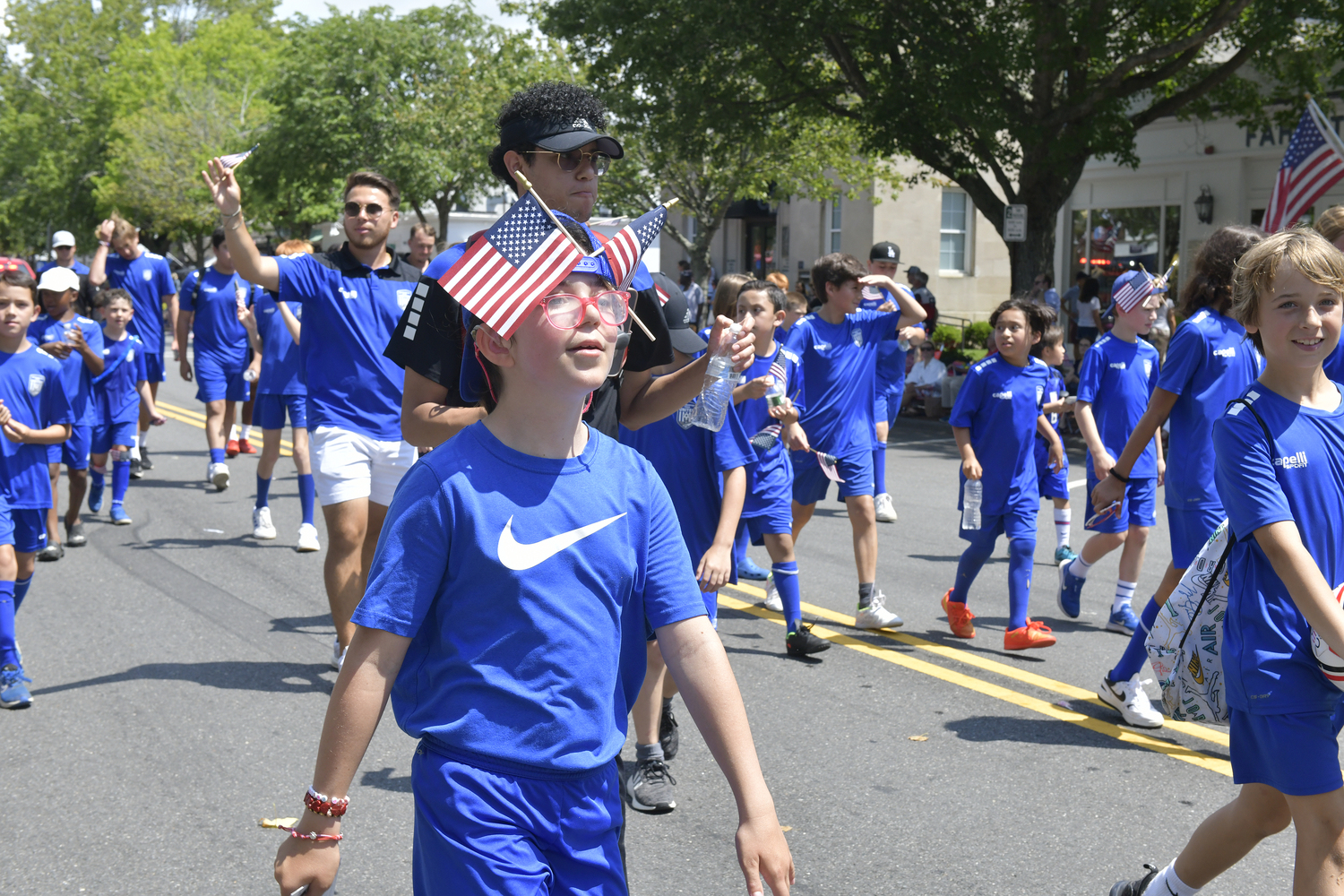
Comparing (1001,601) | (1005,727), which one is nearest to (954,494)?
(1001,601)

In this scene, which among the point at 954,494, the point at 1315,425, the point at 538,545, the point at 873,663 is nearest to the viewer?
the point at 538,545

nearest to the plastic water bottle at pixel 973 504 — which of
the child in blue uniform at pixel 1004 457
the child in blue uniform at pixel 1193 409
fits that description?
the child in blue uniform at pixel 1004 457

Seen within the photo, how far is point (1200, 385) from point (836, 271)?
2412 millimetres

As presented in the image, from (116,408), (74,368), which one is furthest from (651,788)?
(116,408)

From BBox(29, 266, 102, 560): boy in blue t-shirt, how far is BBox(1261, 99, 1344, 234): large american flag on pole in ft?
36.2

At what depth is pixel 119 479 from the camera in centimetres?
1052

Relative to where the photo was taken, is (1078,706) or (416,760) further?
(1078,706)

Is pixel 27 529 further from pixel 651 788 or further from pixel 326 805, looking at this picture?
pixel 326 805

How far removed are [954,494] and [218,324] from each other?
733 centimetres

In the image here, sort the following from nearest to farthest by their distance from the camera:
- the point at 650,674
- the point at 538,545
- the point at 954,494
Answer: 1. the point at 538,545
2. the point at 650,674
3. the point at 954,494

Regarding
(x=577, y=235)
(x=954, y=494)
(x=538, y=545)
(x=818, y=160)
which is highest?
(x=818, y=160)

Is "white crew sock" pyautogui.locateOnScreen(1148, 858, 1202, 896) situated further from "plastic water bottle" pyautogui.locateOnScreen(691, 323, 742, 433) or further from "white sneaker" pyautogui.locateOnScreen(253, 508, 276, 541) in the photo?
"white sneaker" pyautogui.locateOnScreen(253, 508, 276, 541)

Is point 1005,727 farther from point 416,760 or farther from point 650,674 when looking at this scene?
point 416,760

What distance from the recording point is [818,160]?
30.4 m
